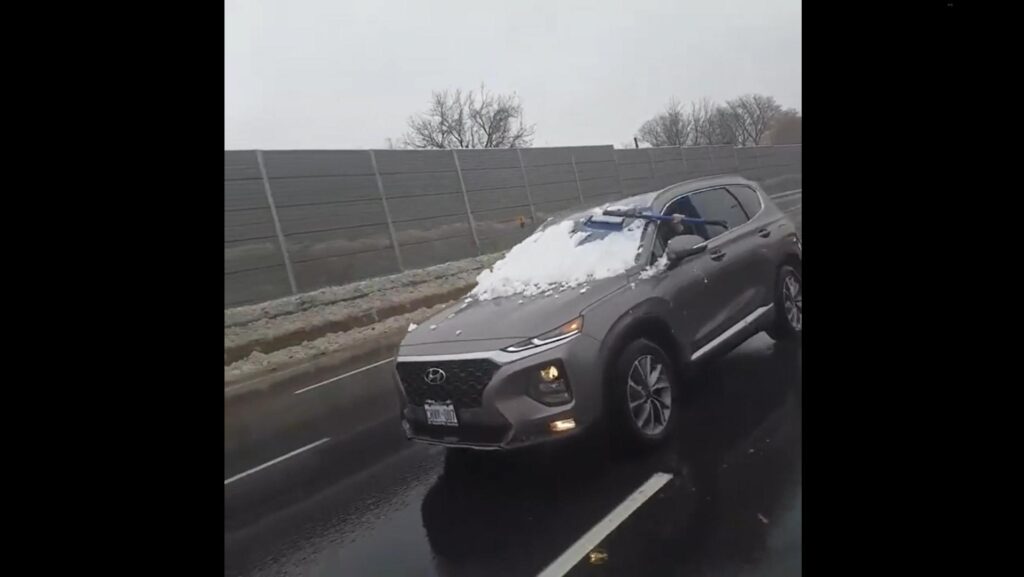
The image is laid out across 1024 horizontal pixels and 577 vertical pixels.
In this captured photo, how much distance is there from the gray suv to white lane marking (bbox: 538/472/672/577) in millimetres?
125

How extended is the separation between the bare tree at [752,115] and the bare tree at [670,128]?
166mm

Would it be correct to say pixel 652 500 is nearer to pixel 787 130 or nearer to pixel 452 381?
pixel 452 381

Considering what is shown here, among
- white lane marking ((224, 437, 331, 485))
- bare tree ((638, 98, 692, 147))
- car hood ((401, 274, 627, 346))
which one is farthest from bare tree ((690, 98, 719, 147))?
white lane marking ((224, 437, 331, 485))

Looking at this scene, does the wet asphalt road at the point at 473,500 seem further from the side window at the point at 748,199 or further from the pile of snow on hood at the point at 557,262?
the side window at the point at 748,199

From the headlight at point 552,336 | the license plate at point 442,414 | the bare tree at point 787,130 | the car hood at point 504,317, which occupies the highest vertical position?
the bare tree at point 787,130

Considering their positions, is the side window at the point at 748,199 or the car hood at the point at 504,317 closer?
the car hood at the point at 504,317

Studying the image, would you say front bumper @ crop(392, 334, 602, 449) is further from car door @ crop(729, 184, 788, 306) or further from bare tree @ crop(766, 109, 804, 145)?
bare tree @ crop(766, 109, 804, 145)

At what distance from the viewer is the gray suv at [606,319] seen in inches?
74.4

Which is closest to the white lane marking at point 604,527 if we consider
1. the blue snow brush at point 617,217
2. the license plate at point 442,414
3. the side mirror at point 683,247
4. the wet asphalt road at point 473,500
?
the wet asphalt road at point 473,500
